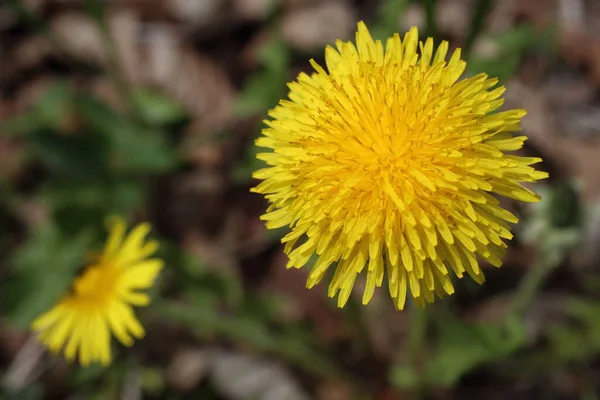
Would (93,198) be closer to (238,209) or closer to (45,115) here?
(45,115)

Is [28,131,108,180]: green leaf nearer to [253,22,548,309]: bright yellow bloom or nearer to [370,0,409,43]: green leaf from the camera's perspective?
[370,0,409,43]: green leaf

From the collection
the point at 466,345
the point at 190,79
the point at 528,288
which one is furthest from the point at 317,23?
the point at 466,345

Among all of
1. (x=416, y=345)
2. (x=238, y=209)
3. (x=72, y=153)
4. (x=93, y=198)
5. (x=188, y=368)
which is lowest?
(x=188, y=368)

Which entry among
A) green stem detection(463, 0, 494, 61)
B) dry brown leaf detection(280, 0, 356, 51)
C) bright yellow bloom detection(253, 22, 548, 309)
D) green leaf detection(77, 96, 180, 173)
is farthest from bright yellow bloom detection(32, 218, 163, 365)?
dry brown leaf detection(280, 0, 356, 51)

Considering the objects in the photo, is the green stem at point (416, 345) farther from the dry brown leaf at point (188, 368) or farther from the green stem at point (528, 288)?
the dry brown leaf at point (188, 368)

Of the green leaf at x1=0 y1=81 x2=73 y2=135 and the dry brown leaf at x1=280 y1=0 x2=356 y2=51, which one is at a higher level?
the dry brown leaf at x1=280 y1=0 x2=356 y2=51

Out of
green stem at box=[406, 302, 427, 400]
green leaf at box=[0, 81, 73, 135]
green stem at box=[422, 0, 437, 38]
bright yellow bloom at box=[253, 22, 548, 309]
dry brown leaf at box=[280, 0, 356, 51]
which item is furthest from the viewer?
dry brown leaf at box=[280, 0, 356, 51]

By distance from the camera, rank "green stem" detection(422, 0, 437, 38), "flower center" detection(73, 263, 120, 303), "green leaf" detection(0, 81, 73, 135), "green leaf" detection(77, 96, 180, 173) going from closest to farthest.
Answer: "green stem" detection(422, 0, 437, 38) → "flower center" detection(73, 263, 120, 303) → "green leaf" detection(77, 96, 180, 173) → "green leaf" detection(0, 81, 73, 135)
